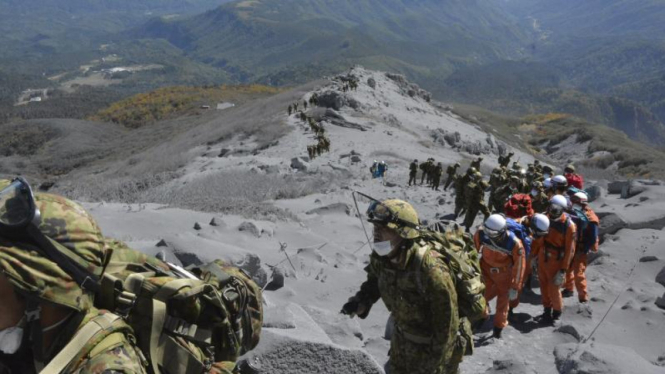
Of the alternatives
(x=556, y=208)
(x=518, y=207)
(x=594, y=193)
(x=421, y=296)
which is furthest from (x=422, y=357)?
(x=594, y=193)

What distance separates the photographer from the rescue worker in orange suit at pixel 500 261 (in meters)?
6.15

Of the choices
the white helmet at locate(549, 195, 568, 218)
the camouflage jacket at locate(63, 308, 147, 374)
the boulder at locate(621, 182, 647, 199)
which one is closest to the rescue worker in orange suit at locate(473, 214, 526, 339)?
the white helmet at locate(549, 195, 568, 218)

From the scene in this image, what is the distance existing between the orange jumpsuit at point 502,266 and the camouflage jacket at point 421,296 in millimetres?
2657

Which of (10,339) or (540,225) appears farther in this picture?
(540,225)

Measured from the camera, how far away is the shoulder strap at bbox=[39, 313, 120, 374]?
5.41ft

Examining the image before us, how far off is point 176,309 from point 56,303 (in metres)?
0.52

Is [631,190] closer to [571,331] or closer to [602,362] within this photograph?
[571,331]

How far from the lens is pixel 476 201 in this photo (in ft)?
38.8

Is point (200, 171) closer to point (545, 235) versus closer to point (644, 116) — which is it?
point (545, 235)

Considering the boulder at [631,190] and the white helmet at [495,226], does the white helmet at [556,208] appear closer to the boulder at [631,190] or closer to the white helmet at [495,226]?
the white helmet at [495,226]

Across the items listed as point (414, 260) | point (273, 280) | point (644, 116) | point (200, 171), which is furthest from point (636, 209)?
point (644, 116)

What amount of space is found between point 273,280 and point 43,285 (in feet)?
17.4

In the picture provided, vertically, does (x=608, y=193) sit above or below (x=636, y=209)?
below

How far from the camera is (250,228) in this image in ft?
29.0
